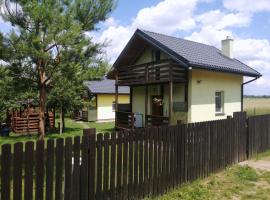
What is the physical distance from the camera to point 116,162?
16.5ft

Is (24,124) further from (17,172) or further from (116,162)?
(17,172)

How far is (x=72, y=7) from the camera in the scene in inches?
329

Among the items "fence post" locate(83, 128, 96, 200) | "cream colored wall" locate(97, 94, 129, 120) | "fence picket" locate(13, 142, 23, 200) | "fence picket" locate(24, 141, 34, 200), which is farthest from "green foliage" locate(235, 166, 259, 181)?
"cream colored wall" locate(97, 94, 129, 120)

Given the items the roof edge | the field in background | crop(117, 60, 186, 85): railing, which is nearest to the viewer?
the roof edge

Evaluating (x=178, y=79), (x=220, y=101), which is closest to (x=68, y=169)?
(x=178, y=79)

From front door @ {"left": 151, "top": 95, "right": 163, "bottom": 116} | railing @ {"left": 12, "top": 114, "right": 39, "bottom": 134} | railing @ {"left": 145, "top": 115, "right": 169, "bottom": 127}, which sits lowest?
railing @ {"left": 12, "top": 114, "right": 39, "bottom": 134}

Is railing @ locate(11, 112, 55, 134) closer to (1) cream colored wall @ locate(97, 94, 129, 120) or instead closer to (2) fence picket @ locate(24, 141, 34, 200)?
(1) cream colored wall @ locate(97, 94, 129, 120)

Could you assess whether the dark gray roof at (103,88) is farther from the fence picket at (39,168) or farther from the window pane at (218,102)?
the fence picket at (39,168)

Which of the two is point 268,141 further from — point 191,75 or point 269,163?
point 191,75

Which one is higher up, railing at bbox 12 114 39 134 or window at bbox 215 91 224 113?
window at bbox 215 91 224 113

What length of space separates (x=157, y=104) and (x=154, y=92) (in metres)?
0.89

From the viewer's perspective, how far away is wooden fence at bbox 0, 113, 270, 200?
3.81m

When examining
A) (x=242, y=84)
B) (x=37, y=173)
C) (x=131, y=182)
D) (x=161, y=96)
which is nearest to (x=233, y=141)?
(x=131, y=182)

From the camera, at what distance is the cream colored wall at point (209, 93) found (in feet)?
48.2
